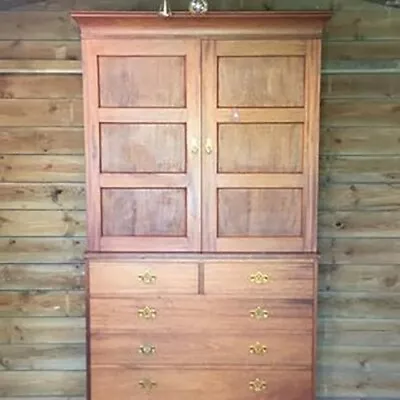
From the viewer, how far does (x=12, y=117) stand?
366cm

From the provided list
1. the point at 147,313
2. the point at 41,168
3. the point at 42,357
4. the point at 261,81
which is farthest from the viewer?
the point at 42,357

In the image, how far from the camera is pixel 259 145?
323cm

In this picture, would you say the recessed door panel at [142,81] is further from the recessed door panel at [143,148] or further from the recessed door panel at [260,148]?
the recessed door panel at [260,148]

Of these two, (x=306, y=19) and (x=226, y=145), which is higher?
(x=306, y=19)

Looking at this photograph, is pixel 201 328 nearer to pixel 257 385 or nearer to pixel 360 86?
pixel 257 385

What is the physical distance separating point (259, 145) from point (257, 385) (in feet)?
3.67

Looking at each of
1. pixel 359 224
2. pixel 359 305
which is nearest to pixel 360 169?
pixel 359 224

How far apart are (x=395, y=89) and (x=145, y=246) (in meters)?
1.51

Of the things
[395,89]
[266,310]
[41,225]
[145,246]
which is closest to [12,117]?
[41,225]

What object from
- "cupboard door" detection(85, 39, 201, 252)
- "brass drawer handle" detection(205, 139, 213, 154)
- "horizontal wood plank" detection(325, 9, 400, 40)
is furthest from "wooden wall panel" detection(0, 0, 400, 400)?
"brass drawer handle" detection(205, 139, 213, 154)

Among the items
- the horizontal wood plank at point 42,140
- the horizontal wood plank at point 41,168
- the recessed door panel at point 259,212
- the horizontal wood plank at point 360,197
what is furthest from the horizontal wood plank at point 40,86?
the horizontal wood plank at point 360,197

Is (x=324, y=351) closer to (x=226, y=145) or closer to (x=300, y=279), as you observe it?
(x=300, y=279)

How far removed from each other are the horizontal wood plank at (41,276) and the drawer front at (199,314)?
0.50 meters

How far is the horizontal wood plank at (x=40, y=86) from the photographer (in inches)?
143
